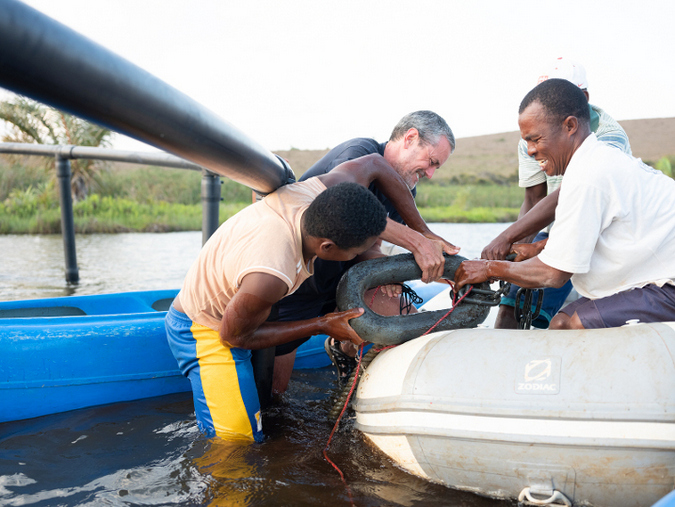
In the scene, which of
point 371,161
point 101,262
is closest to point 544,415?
point 371,161

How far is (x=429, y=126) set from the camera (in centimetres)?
340

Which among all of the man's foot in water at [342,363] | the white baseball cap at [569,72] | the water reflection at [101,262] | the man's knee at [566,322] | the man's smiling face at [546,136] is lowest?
Result: the water reflection at [101,262]

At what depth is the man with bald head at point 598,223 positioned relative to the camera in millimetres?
2340

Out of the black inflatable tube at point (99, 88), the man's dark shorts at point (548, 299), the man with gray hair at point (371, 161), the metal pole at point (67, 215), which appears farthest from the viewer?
the metal pole at point (67, 215)

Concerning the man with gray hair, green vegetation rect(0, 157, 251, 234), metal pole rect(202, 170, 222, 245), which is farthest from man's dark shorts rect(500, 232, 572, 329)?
green vegetation rect(0, 157, 251, 234)

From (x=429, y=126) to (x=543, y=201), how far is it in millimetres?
865

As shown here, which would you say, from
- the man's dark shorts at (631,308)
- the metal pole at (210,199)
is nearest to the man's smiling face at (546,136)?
the man's dark shorts at (631,308)

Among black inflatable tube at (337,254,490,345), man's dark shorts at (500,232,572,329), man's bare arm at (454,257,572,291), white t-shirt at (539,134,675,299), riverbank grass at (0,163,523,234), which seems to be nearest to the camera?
white t-shirt at (539,134,675,299)

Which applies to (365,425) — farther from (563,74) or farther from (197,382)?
(563,74)

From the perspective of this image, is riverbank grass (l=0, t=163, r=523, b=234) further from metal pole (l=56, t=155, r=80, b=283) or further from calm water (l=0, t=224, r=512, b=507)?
calm water (l=0, t=224, r=512, b=507)

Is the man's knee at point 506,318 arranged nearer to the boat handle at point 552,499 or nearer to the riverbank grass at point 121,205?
the boat handle at point 552,499

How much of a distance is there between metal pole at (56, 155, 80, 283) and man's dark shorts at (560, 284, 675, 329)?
6.36 m

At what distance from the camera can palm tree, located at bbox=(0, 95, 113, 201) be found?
14.9m

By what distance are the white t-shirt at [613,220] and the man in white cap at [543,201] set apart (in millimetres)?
740
